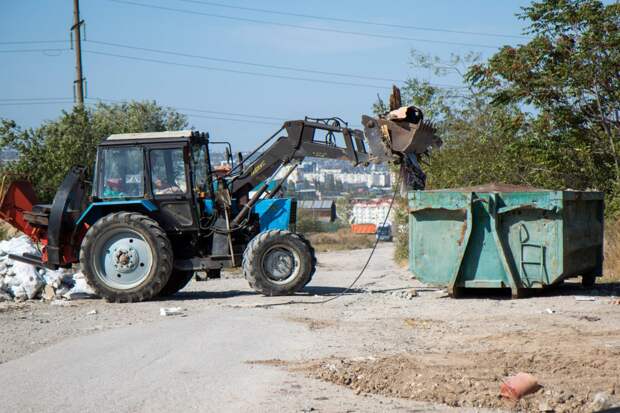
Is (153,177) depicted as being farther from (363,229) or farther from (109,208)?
(363,229)

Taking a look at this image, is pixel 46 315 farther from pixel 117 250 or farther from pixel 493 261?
pixel 493 261

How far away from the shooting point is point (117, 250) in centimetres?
1486

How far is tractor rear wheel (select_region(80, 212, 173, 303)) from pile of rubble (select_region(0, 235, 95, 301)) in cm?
85

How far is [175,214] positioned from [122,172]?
114 cm

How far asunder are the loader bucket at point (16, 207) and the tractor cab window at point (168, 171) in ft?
8.23

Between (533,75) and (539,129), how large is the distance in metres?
1.27

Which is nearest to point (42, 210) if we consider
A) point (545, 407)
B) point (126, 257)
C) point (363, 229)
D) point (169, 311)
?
point (126, 257)

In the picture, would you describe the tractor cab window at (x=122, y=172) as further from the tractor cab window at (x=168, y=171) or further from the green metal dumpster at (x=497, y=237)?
the green metal dumpster at (x=497, y=237)

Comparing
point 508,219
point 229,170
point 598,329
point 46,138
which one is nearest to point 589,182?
point 508,219

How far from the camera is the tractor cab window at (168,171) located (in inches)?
584

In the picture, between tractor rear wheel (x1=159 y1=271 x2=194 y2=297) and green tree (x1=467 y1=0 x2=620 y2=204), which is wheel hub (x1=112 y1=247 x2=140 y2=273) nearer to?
tractor rear wheel (x1=159 y1=271 x2=194 y2=297)

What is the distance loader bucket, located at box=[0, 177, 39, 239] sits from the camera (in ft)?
51.4

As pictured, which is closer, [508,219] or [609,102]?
[508,219]

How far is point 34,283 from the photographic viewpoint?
1555 centimetres
